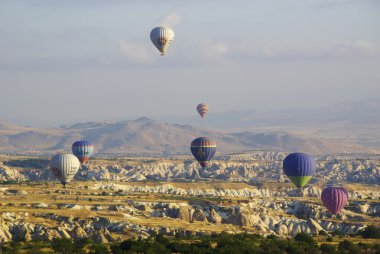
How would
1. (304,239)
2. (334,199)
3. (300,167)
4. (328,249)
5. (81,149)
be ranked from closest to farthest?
(328,249), (304,239), (300,167), (334,199), (81,149)

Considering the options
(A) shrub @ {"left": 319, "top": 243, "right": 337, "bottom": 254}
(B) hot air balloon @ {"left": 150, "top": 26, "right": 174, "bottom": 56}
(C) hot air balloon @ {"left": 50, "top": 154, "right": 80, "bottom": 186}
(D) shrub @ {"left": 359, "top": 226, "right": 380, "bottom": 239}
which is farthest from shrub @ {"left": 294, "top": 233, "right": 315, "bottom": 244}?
(B) hot air balloon @ {"left": 150, "top": 26, "right": 174, "bottom": 56}

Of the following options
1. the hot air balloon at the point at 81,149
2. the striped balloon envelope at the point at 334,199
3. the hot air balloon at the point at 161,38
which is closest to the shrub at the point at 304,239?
the striped balloon envelope at the point at 334,199

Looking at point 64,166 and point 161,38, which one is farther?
point 161,38

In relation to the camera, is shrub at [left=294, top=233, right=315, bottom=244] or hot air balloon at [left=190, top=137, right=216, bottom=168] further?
hot air balloon at [left=190, top=137, right=216, bottom=168]

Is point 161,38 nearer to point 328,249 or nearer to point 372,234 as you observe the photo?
point 372,234

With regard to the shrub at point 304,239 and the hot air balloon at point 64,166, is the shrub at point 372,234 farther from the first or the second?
the hot air balloon at point 64,166

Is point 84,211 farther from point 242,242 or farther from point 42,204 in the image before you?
point 242,242

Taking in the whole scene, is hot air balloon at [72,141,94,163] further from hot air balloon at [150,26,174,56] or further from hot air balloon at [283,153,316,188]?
hot air balloon at [283,153,316,188]

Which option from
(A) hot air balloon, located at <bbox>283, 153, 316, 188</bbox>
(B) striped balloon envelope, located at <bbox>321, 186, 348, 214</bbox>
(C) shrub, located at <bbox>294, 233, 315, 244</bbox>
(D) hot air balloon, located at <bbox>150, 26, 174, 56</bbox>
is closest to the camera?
(C) shrub, located at <bbox>294, 233, 315, 244</bbox>

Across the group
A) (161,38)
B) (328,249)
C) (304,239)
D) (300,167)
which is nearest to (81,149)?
(161,38)
